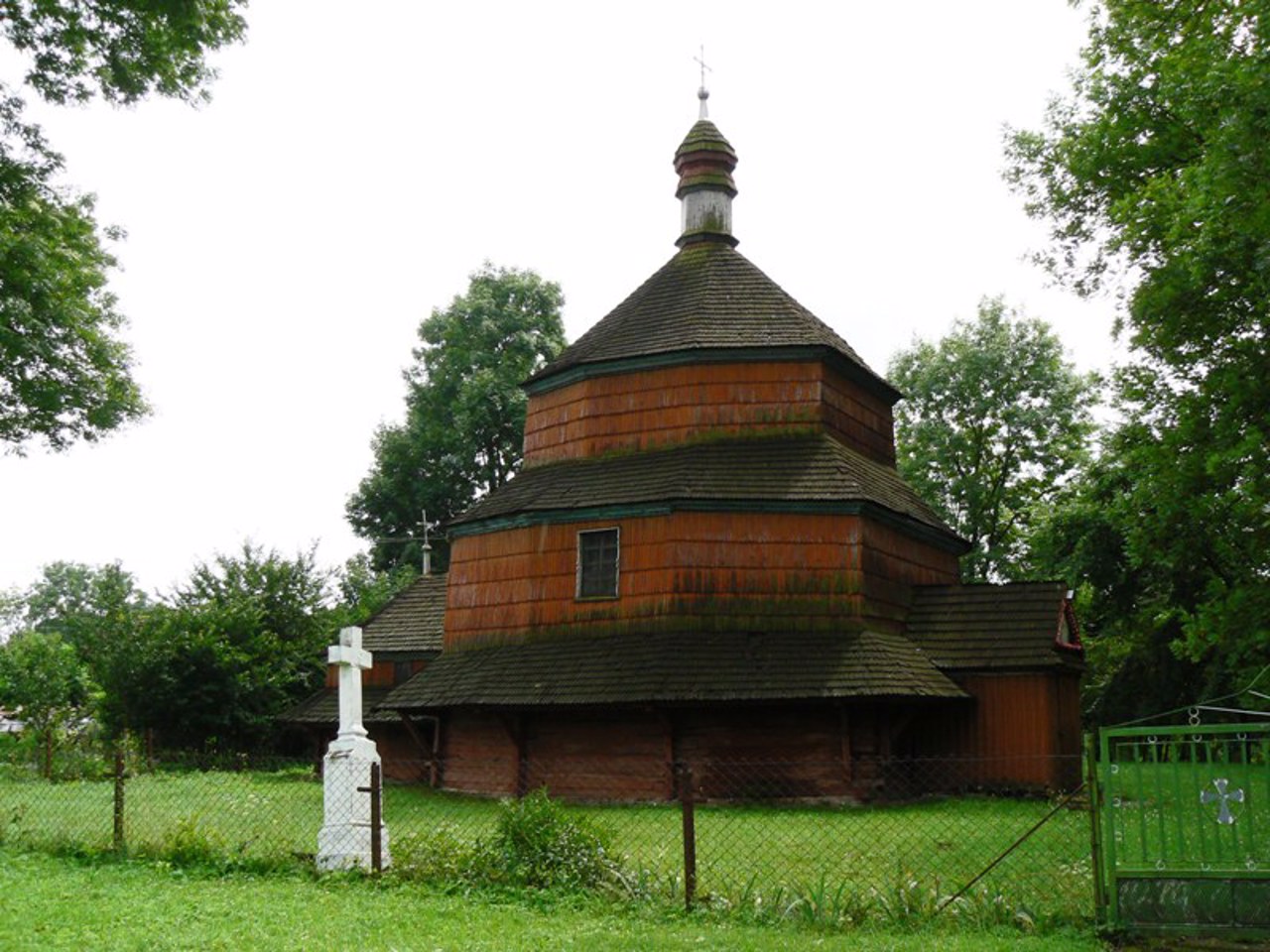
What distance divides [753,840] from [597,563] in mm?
6909

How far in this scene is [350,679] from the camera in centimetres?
1247

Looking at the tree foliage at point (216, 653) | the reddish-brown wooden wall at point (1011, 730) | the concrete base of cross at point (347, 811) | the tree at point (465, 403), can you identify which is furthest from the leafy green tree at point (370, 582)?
the concrete base of cross at point (347, 811)

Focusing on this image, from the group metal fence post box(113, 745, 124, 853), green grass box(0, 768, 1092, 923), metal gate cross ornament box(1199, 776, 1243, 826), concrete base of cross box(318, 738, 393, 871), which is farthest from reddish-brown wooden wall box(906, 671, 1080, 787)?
metal fence post box(113, 745, 124, 853)

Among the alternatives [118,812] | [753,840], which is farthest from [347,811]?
[753,840]

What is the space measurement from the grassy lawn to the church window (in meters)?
9.09

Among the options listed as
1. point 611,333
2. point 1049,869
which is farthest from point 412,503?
point 1049,869

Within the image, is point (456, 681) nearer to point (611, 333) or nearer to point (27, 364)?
point (611, 333)

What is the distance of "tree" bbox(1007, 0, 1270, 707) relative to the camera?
12.0m

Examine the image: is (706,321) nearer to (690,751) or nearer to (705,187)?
(705,187)

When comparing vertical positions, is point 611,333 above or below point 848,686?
above

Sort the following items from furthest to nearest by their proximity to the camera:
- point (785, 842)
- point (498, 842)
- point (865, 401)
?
point (865, 401) < point (785, 842) < point (498, 842)

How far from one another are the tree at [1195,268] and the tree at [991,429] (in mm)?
15983

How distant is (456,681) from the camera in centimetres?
1889

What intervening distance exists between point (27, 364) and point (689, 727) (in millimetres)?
16840
